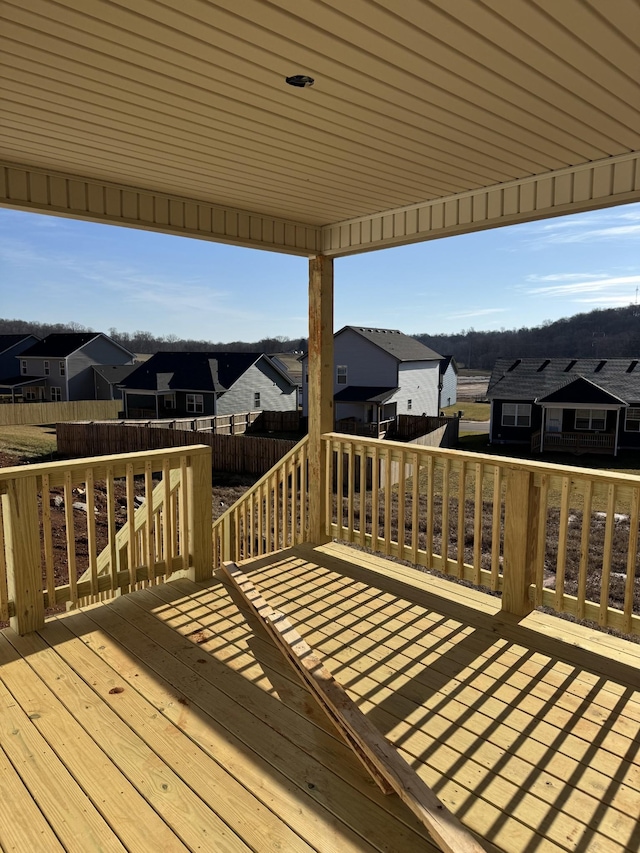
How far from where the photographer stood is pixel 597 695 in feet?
8.89

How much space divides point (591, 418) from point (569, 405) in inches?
37.3

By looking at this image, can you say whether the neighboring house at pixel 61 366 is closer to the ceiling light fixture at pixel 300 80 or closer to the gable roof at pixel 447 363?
the gable roof at pixel 447 363

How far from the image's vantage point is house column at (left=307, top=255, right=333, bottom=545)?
498 cm

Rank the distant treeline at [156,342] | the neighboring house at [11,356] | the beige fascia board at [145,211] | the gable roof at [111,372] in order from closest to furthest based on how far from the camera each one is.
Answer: the beige fascia board at [145,211] < the neighboring house at [11,356] < the gable roof at [111,372] < the distant treeline at [156,342]

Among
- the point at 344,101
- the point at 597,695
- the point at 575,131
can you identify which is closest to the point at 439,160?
the point at 575,131

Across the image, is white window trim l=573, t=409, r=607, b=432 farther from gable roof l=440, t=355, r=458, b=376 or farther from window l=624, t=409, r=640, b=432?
gable roof l=440, t=355, r=458, b=376

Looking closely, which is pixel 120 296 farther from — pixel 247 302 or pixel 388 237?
pixel 388 237

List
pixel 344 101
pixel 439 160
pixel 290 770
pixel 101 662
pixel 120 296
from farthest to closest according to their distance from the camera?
pixel 120 296
pixel 439 160
pixel 101 662
pixel 344 101
pixel 290 770

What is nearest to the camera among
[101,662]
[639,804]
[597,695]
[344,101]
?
[639,804]

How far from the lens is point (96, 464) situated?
3533 mm

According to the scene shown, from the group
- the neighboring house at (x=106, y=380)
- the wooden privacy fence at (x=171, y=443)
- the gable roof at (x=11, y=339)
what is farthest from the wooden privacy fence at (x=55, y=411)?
the wooden privacy fence at (x=171, y=443)

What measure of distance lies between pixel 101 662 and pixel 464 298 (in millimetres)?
61024

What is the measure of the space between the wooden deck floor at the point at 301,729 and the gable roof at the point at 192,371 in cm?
2271

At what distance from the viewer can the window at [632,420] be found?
1978 centimetres
